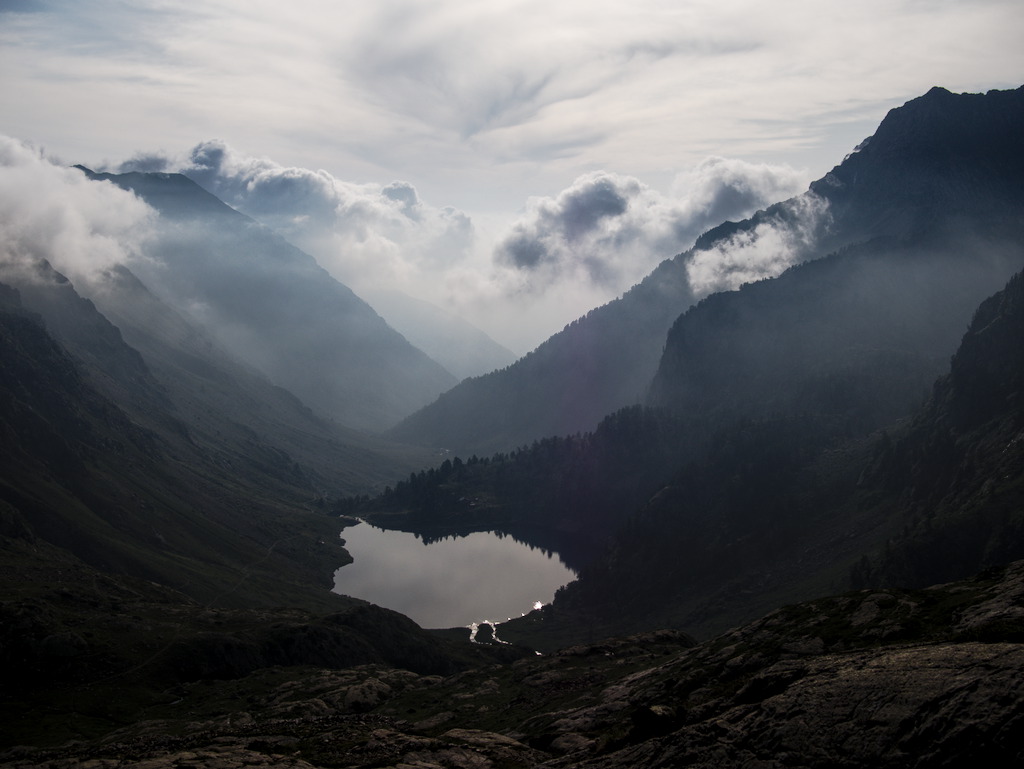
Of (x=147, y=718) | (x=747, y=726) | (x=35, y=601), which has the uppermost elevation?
(x=35, y=601)

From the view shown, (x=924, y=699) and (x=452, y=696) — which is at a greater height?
(x=924, y=699)

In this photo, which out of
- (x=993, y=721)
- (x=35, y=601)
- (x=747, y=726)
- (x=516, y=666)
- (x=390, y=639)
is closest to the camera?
(x=993, y=721)

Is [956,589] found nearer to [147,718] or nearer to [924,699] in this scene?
[924,699]

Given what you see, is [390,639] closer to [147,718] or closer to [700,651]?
[147,718]

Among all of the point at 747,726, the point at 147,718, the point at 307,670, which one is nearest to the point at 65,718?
the point at 147,718

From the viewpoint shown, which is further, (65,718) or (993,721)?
(65,718)

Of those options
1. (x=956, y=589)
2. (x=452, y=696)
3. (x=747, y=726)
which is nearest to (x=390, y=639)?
(x=452, y=696)

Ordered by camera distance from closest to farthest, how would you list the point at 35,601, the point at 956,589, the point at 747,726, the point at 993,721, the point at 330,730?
1. the point at 993,721
2. the point at 747,726
3. the point at 956,589
4. the point at 330,730
5. the point at 35,601
